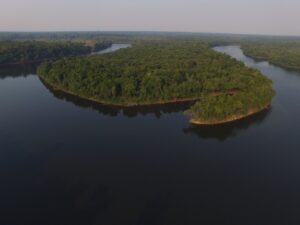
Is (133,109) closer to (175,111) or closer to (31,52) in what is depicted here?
(175,111)

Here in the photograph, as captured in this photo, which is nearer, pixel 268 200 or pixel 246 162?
pixel 268 200

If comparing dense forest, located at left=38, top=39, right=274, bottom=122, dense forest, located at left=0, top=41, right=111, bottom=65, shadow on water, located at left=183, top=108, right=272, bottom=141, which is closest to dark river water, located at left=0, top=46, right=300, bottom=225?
shadow on water, located at left=183, top=108, right=272, bottom=141

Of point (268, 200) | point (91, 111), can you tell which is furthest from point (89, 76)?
point (268, 200)

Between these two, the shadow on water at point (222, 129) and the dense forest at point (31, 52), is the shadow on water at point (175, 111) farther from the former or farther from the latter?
the dense forest at point (31, 52)

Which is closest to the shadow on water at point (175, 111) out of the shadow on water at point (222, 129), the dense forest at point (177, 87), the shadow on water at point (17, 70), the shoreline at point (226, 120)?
the shadow on water at point (222, 129)

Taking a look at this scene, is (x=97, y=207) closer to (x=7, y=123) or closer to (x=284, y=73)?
(x=7, y=123)

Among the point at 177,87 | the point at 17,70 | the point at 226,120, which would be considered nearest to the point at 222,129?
the point at 226,120
